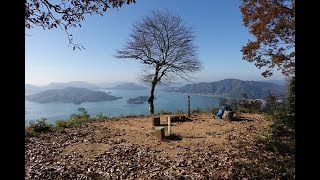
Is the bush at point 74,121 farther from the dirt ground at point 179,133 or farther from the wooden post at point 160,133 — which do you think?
the wooden post at point 160,133

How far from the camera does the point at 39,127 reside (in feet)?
48.7

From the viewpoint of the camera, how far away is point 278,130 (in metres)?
10.7

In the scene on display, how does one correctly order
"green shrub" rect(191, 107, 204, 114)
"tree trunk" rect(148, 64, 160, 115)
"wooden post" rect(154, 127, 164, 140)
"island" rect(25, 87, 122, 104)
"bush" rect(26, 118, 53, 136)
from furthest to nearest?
"island" rect(25, 87, 122, 104), "tree trunk" rect(148, 64, 160, 115), "green shrub" rect(191, 107, 204, 114), "bush" rect(26, 118, 53, 136), "wooden post" rect(154, 127, 164, 140)

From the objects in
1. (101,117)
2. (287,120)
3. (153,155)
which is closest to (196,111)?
(101,117)

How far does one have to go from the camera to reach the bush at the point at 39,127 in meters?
14.5

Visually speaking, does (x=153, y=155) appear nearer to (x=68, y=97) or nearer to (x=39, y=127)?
(x=39, y=127)

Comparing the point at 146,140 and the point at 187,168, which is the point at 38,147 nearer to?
the point at 146,140

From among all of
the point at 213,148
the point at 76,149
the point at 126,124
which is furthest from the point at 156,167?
the point at 126,124

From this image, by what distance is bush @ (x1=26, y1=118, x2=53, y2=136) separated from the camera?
14.5 metres

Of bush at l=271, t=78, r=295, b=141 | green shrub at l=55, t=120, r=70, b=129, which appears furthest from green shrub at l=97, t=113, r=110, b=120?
bush at l=271, t=78, r=295, b=141

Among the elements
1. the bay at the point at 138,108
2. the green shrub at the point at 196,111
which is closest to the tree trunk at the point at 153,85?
the bay at the point at 138,108

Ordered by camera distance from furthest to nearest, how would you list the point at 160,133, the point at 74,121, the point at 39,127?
the point at 74,121 → the point at 39,127 → the point at 160,133

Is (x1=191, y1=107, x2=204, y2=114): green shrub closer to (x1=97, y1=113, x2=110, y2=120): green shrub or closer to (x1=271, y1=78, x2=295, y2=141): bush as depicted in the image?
(x1=97, y1=113, x2=110, y2=120): green shrub

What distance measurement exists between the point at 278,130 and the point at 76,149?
8.94 metres
